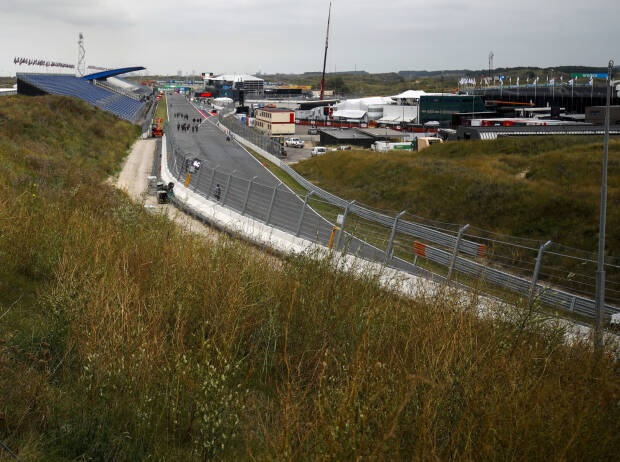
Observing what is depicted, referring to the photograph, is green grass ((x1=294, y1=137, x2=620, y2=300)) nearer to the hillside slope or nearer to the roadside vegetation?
the hillside slope

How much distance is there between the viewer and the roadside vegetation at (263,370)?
340cm

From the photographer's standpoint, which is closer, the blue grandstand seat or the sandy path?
the sandy path

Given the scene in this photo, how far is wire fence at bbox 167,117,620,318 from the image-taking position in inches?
337

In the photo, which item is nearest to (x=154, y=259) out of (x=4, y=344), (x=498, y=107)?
(x=4, y=344)

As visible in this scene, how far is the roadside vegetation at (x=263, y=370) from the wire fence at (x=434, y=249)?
3.33ft

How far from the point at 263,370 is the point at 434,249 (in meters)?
7.12

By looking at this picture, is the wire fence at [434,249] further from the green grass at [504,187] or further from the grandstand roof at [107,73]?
the grandstand roof at [107,73]

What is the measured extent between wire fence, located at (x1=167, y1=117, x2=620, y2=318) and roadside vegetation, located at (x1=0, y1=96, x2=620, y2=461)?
102 cm

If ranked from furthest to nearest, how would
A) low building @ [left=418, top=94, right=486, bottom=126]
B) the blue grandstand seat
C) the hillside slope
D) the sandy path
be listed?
low building @ [left=418, top=94, right=486, bottom=126] → the blue grandstand seat → the sandy path → the hillside slope

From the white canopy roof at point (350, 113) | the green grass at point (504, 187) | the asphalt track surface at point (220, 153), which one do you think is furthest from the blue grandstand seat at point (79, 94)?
the white canopy roof at point (350, 113)

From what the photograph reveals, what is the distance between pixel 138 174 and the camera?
36844mm

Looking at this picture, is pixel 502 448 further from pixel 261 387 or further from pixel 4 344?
pixel 4 344

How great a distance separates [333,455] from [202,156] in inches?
1826

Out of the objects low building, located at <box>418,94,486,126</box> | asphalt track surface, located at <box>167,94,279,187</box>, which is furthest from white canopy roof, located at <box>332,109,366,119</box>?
asphalt track surface, located at <box>167,94,279,187</box>
